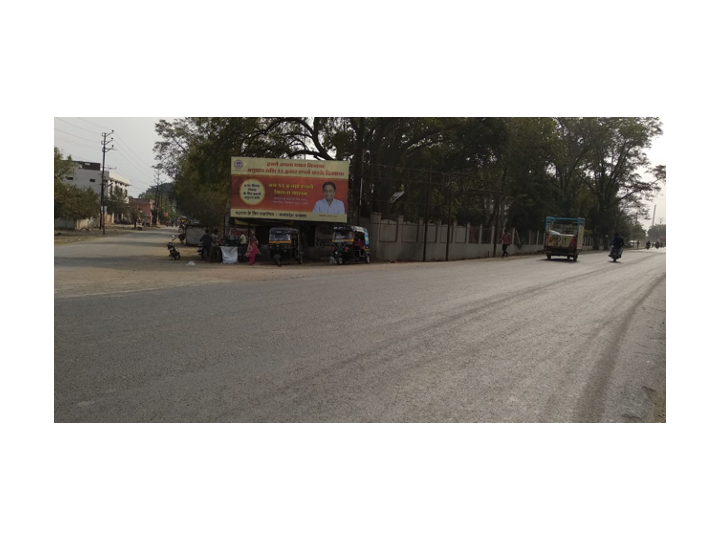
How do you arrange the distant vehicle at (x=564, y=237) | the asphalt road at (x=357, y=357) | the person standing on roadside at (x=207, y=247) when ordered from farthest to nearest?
the distant vehicle at (x=564, y=237)
the person standing on roadside at (x=207, y=247)
the asphalt road at (x=357, y=357)

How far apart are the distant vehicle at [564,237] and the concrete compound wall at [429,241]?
4.68 m

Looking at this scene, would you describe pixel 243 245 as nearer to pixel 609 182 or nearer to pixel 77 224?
pixel 609 182

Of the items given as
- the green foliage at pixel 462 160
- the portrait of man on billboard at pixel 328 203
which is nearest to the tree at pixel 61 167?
the green foliage at pixel 462 160

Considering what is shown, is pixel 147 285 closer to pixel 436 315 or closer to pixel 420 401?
pixel 436 315

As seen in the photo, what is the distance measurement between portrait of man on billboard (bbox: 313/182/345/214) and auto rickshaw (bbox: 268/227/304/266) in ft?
4.63

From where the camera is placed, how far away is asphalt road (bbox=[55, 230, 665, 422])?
4539 mm

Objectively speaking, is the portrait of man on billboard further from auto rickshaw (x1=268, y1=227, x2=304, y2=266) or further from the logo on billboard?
the logo on billboard

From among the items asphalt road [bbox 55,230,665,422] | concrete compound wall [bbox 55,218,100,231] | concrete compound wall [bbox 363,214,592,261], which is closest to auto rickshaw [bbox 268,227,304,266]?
concrete compound wall [bbox 363,214,592,261]

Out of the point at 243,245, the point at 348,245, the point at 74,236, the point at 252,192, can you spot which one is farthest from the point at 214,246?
the point at 74,236

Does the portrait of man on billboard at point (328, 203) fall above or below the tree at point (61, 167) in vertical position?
below

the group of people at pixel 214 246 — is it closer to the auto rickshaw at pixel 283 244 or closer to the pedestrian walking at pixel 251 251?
the pedestrian walking at pixel 251 251

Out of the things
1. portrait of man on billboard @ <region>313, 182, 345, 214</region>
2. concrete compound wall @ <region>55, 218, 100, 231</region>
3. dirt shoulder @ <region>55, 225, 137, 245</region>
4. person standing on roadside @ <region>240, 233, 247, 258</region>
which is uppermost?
portrait of man on billboard @ <region>313, 182, 345, 214</region>

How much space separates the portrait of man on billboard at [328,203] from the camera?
74.4ft

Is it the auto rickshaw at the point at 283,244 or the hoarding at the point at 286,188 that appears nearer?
the auto rickshaw at the point at 283,244
